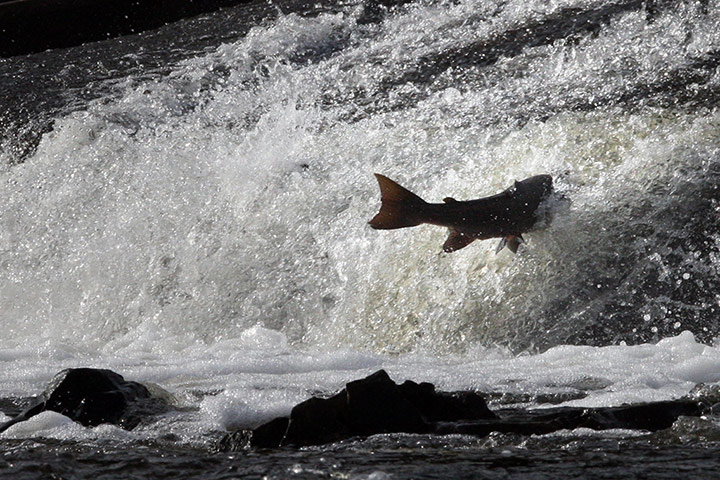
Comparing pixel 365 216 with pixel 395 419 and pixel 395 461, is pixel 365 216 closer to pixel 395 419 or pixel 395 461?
pixel 395 419

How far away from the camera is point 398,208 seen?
19.1ft

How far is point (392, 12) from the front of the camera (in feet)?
31.2

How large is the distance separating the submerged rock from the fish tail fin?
2.14 meters

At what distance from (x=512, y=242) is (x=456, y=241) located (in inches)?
11.2

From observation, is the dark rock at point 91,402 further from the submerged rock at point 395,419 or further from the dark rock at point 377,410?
the dark rock at point 377,410

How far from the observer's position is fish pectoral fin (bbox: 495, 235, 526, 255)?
596 cm

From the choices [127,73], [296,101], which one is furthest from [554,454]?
[127,73]

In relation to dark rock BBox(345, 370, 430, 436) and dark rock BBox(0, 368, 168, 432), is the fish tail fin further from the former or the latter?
dark rock BBox(345, 370, 430, 436)

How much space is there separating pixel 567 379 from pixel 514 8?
15.2 ft

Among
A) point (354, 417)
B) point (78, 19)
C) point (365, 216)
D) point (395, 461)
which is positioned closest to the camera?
point (395, 461)

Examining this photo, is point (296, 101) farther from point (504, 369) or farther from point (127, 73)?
point (504, 369)

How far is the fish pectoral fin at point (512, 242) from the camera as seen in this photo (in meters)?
5.96

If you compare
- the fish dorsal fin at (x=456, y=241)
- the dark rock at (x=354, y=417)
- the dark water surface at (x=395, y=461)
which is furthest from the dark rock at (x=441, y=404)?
the fish dorsal fin at (x=456, y=241)

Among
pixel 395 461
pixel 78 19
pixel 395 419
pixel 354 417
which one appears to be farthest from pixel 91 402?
pixel 78 19
